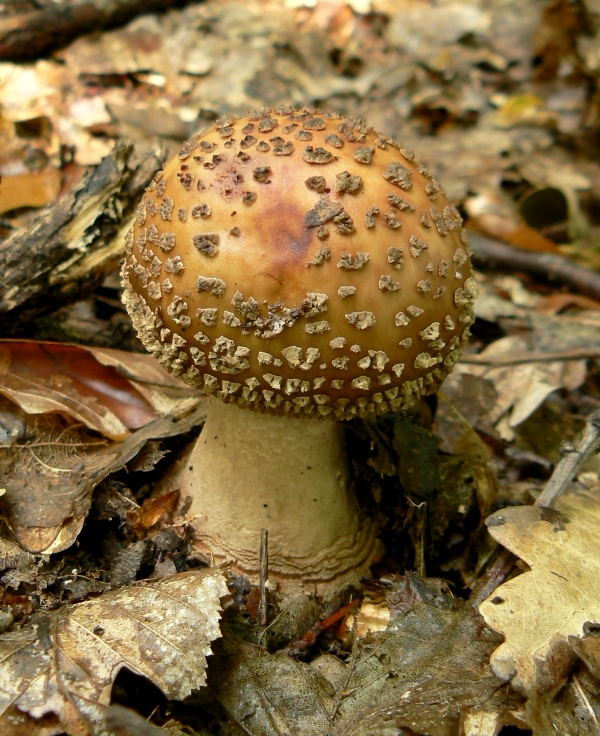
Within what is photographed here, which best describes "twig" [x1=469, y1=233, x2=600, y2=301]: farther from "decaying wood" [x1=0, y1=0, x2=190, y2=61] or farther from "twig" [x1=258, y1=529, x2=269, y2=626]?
"decaying wood" [x1=0, y1=0, x2=190, y2=61]

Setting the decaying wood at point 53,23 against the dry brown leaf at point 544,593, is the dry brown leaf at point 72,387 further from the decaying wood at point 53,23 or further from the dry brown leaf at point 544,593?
the decaying wood at point 53,23

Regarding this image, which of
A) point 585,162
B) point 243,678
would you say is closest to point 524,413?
point 243,678

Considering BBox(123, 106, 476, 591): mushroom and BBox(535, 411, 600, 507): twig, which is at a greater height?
BBox(123, 106, 476, 591): mushroom

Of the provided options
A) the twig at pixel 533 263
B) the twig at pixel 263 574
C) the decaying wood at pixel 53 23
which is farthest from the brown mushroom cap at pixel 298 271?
Answer: the decaying wood at pixel 53 23

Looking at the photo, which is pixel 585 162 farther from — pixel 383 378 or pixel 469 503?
pixel 383 378

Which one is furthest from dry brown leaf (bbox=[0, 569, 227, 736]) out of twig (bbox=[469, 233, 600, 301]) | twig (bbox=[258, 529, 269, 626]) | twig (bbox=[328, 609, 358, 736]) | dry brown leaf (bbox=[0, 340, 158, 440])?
twig (bbox=[469, 233, 600, 301])

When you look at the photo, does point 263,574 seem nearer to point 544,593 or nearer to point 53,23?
point 544,593
